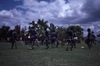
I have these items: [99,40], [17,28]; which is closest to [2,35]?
[99,40]

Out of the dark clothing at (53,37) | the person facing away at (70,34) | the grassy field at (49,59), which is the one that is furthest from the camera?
the dark clothing at (53,37)

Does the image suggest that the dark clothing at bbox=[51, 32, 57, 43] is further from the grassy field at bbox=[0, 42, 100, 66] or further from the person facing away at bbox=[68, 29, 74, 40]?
the grassy field at bbox=[0, 42, 100, 66]

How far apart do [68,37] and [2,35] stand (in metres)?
82.4

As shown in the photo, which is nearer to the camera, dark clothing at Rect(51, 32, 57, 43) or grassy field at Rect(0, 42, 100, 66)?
grassy field at Rect(0, 42, 100, 66)

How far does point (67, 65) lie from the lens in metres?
8.62

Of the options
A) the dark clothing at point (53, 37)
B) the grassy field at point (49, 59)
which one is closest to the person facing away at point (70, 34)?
the grassy field at point (49, 59)

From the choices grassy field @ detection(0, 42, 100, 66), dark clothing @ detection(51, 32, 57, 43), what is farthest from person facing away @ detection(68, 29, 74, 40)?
dark clothing @ detection(51, 32, 57, 43)

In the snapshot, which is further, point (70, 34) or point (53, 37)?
point (53, 37)

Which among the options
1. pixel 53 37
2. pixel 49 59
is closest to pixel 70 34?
pixel 53 37

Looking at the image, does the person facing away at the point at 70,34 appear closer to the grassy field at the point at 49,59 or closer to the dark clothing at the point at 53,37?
the grassy field at the point at 49,59

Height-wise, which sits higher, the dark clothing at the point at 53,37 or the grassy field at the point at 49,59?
the dark clothing at the point at 53,37

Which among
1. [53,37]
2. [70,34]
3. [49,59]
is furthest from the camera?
[53,37]

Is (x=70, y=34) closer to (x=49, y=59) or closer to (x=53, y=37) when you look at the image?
(x=53, y=37)

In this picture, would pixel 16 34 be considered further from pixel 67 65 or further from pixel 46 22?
pixel 46 22
